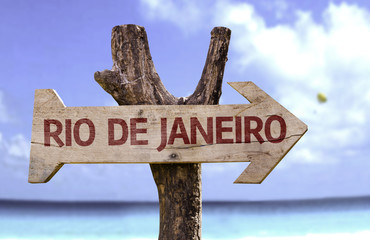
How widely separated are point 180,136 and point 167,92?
0.57 metres

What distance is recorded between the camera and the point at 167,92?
11.0ft

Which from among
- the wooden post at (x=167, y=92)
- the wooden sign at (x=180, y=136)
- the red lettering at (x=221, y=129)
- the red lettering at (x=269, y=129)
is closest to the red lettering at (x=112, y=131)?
the wooden sign at (x=180, y=136)

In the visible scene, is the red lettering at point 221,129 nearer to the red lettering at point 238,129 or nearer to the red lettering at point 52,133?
the red lettering at point 238,129

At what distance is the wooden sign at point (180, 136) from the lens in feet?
9.43

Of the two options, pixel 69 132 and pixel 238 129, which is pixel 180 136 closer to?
pixel 238 129

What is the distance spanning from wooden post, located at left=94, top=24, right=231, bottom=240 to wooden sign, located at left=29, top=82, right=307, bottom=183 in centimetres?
27

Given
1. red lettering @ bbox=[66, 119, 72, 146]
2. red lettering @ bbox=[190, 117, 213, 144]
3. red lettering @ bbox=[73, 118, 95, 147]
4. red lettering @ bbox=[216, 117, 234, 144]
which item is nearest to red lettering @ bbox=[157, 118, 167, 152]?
red lettering @ bbox=[190, 117, 213, 144]

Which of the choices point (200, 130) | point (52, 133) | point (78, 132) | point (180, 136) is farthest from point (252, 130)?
point (52, 133)

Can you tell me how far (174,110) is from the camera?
2910 mm

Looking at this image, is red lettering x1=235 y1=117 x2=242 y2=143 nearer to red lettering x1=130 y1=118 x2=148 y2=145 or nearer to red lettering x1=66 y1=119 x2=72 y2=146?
red lettering x1=130 y1=118 x2=148 y2=145

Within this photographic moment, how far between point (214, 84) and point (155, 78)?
44cm

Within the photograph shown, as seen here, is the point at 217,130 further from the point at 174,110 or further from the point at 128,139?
the point at 128,139

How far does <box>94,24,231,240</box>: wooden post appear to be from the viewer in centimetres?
306

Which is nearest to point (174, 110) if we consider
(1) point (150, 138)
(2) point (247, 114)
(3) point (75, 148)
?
(1) point (150, 138)
